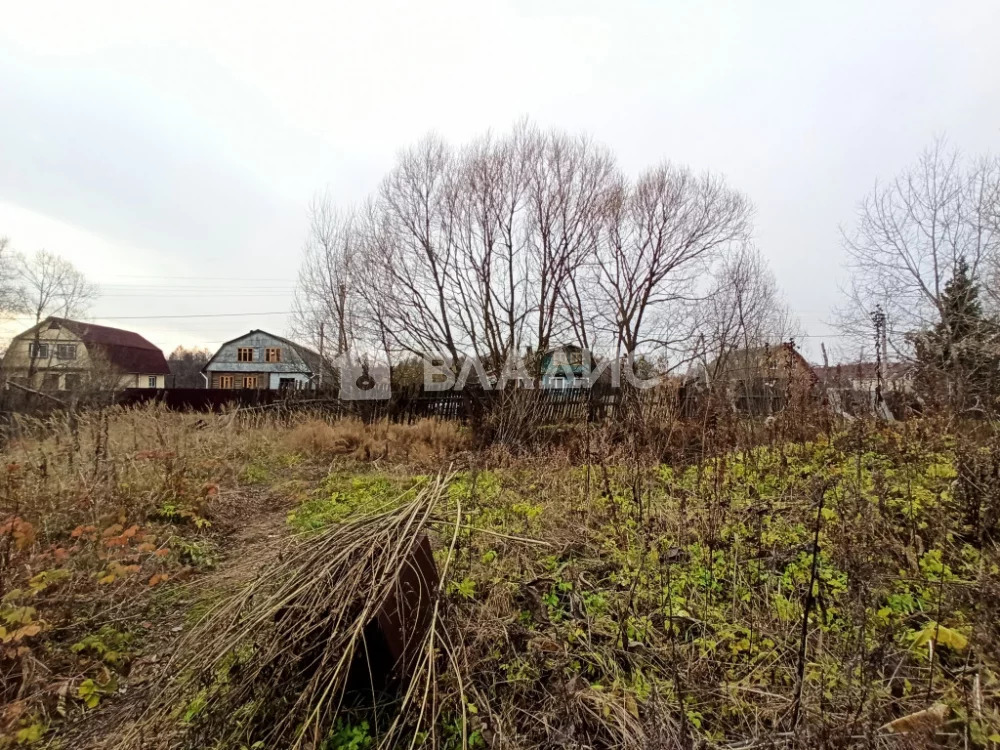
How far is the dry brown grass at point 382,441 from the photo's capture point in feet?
25.0

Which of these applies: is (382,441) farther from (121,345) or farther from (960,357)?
(121,345)

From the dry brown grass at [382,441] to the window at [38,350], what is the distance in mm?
25116

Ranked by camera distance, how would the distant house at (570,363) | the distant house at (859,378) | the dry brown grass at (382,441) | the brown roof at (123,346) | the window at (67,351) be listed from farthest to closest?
the brown roof at (123,346)
the window at (67,351)
the distant house at (570,363)
the dry brown grass at (382,441)
the distant house at (859,378)

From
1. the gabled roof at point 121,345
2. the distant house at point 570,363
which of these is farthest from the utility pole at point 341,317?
the gabled roof at point 121,345

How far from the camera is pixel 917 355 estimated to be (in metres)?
7.61

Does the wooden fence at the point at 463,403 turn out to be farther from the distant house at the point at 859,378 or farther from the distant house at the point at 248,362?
the distant house at the point at 248,362

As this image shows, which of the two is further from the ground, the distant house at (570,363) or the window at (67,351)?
the window at (67,351)

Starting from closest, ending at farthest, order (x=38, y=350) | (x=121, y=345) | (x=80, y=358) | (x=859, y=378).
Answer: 1. (x=859, y=378)
2. (x=38, y=350)
3. (x=80, y=358)
4. (x=121, y=345)

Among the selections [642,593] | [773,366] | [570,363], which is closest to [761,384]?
[773,366]

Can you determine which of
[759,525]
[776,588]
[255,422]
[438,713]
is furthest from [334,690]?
[255,422]

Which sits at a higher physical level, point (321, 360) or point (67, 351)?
point (67, 351)

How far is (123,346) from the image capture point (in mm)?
32594

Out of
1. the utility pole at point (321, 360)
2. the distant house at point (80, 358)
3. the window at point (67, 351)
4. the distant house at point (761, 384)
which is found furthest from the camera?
the window at point (67, 351)

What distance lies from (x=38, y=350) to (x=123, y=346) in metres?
8.05
